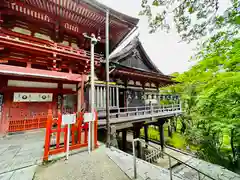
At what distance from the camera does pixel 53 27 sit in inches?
240

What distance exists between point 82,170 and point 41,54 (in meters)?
5.13

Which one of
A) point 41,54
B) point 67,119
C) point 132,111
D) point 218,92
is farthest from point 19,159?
point 218,92

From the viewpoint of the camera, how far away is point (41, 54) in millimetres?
4945

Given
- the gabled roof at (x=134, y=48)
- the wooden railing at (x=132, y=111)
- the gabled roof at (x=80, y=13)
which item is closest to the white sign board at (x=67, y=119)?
the wooden railing at (x=132, y=111)

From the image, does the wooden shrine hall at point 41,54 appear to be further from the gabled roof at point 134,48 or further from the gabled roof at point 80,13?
the gabled roof at point 134,48

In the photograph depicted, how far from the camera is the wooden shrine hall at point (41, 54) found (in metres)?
4.71

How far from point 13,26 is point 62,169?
6955 mm

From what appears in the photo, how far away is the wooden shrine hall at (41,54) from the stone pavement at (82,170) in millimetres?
3969

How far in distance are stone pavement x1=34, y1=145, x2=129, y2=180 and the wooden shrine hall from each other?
156 inches

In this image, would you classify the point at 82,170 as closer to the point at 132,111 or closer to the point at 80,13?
the point at 132,111

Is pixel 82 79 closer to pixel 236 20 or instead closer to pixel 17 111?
pixel 17 111

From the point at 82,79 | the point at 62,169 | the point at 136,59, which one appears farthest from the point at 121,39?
the point at 62,169

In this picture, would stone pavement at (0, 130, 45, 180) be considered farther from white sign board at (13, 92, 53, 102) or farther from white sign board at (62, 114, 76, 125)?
white sign board at (13, 92, 53, 102)

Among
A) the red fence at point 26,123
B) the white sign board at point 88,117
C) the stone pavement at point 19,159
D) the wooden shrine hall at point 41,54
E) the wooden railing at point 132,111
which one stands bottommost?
the stone pavement at point 19,159
